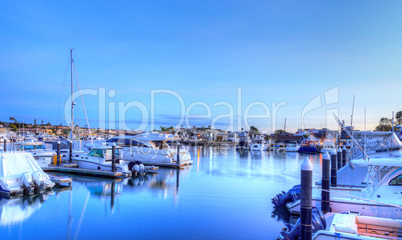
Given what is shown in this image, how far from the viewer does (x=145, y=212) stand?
42.3ft

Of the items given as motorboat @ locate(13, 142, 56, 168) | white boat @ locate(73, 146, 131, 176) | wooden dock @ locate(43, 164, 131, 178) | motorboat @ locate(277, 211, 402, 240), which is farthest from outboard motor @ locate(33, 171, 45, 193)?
motorboat @ locate(277, 211, 402, 240)

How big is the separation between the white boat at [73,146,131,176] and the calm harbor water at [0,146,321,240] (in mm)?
1539

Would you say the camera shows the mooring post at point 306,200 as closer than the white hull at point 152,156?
Yes

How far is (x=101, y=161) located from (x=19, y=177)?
6988 millimetres

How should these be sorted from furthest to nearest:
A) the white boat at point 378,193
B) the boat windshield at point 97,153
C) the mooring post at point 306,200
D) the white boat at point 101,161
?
the boat windshield at point 97,153 < the white boat at point 101,161 < the white boat at point 378,193 < the mooring post at point 306,200

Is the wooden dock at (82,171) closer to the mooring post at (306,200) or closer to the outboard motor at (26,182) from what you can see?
the outboard motor at (26,182)

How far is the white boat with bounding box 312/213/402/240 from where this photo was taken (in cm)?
732

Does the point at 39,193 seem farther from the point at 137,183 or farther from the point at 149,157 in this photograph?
the point at 149,157

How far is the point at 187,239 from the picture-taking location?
9930 millimetres

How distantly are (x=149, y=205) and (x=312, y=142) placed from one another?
62.9 m

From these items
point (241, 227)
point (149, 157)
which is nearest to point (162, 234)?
point (241, 227)

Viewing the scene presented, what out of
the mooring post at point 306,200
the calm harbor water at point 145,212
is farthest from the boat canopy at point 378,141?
the mooring post at point 306,200

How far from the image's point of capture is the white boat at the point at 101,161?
21028 millimetres

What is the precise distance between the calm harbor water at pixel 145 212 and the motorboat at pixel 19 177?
1.98 feet
